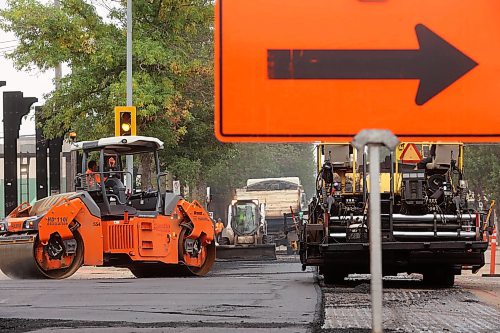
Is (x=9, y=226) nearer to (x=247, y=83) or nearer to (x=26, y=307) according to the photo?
(x=26, y=307)

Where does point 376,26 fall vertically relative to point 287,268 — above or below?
above

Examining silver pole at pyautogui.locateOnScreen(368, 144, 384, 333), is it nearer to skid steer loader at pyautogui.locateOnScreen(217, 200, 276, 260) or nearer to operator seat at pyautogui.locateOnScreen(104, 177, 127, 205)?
operator seat at pyautogui.locateOnScreen(104, 177, 127, 205)

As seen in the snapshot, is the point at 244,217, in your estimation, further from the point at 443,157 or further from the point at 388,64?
the point at 388,64

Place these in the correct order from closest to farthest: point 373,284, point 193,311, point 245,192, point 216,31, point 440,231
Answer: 1. point 216,31
2. point 373,284
3. point 193,311
4. point 440,231
5. point 245,192

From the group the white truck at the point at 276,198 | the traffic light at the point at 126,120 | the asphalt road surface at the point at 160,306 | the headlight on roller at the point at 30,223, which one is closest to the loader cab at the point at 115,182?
the traffic light at the point at 126,120

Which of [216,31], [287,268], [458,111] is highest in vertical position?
[216,31]

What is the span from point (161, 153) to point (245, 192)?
16614 mm

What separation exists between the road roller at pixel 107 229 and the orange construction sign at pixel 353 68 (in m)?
17.6

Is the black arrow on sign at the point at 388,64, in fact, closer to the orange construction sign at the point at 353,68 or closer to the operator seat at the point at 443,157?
the orange construction sign at the point at 353,68

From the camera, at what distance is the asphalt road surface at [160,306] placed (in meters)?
11.9

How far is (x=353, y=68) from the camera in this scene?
476 centimetres

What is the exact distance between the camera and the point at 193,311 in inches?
544

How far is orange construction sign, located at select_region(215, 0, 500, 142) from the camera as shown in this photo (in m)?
4.69

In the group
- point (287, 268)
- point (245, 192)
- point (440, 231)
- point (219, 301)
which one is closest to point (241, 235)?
point (245, 192)
